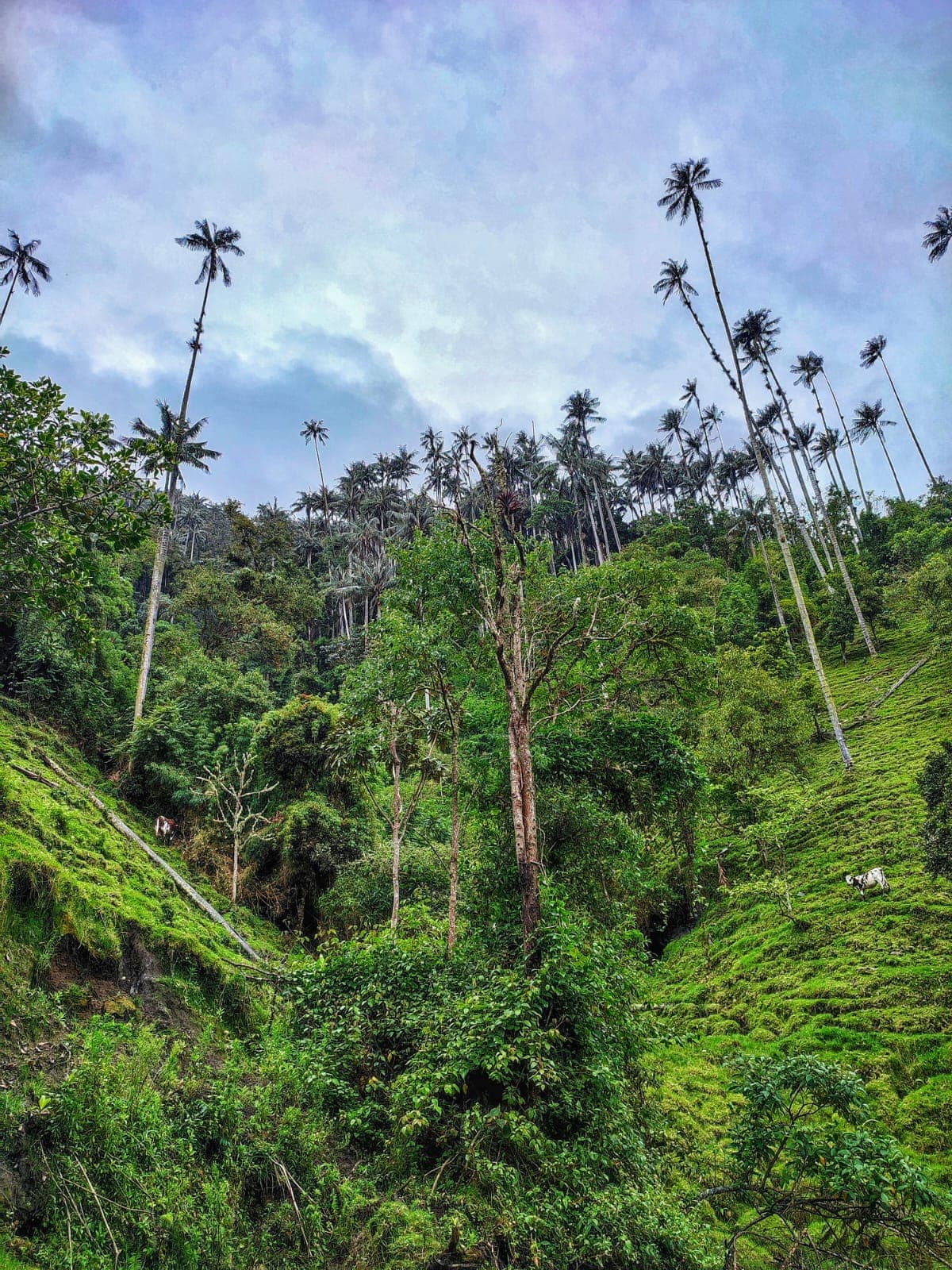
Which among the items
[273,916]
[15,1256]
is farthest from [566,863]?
[273,916]

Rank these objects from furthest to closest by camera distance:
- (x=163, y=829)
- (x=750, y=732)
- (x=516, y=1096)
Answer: (x=750, y=732) → (x=163, y=829) → (x=516, y=1096)

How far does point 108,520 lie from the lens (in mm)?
7766

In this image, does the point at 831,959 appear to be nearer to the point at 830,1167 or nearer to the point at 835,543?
the point at 830,1167

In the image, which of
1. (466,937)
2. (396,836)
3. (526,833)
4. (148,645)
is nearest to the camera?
(526,833)

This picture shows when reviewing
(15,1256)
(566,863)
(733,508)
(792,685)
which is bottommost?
(15,1256)

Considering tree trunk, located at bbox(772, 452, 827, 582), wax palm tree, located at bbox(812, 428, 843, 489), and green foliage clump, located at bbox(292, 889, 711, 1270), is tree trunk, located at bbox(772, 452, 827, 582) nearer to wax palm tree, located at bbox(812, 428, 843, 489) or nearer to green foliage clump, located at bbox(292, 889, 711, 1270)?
wax palm tree, located at bbox(812, 428, 843, 489)

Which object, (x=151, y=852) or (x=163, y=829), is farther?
(x=163, y=829)

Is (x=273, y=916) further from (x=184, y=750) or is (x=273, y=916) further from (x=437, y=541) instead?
(x=437, y=541)

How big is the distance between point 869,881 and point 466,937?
10.2 metres

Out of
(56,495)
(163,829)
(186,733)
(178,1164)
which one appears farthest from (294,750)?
(178,1164)

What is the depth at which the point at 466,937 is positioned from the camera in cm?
874

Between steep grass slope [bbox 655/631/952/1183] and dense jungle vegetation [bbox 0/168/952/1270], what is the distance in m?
0.08

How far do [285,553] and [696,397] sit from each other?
4709cm

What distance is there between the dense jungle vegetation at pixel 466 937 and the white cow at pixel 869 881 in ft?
0.85
